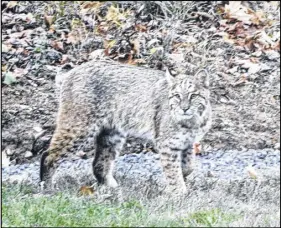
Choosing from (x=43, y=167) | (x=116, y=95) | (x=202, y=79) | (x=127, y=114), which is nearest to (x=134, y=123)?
(x=127, y=114)

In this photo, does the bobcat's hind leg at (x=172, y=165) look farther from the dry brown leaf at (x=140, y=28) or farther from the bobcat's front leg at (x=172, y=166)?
the dry brown leaf at (x=140, y=28)

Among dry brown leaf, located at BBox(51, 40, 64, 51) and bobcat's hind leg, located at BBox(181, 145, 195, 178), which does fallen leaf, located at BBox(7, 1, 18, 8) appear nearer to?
dry brown leaf, located at BBox(51, 40, 64, 51)

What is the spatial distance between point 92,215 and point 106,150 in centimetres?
124

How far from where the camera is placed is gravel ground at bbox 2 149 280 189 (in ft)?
22.4

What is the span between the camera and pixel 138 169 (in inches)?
271

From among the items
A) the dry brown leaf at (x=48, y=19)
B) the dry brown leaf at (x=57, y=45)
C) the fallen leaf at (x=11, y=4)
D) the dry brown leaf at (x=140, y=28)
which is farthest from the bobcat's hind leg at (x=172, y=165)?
the fallen leaf at (x=11, y=4)

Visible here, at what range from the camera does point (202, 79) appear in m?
6.84

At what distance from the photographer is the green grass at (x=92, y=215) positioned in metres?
5.74

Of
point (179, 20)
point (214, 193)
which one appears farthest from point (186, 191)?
point (179, 20)

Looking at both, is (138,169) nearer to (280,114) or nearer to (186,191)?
(186,191)

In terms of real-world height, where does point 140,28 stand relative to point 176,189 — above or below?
above

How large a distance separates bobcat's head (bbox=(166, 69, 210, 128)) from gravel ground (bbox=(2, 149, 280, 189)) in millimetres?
345

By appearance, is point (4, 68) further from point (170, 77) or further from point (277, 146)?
point (277, 146)

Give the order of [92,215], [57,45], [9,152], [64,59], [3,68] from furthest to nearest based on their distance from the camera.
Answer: [3,68]
[57,45]
[64,59]
[9,152]
[92,215]
